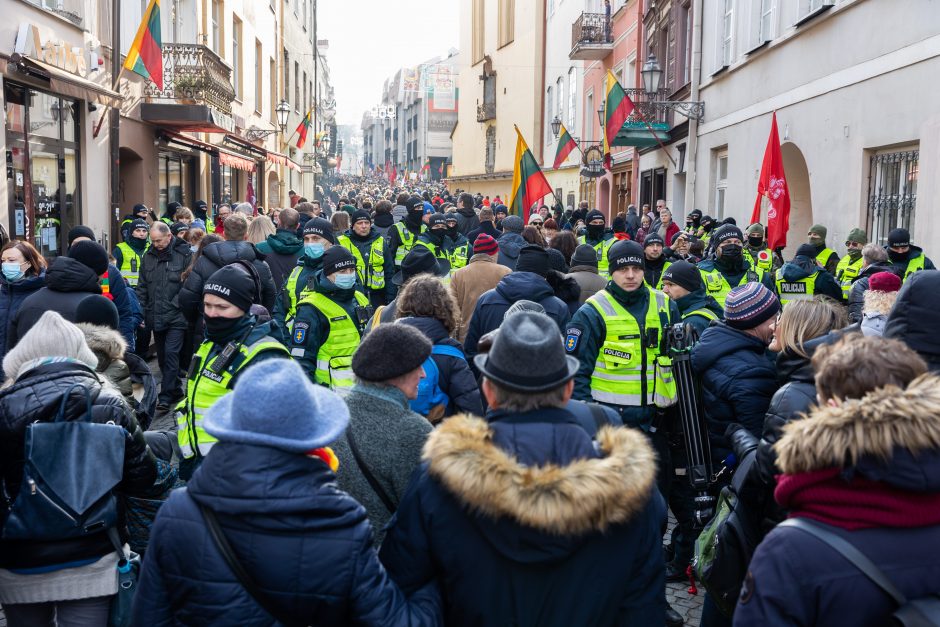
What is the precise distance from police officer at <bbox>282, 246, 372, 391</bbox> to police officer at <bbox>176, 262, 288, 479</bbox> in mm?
1166

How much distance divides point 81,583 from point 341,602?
1517 mm

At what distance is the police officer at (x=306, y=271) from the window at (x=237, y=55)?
19148 millimetres

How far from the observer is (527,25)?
43094 mm

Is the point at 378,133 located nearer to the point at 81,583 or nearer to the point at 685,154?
the point at 685,154

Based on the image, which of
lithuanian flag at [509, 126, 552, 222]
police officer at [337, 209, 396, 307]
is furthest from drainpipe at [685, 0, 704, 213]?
police officer at [337, 209, 396, 307]

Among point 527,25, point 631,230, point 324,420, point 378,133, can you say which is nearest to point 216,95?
point 631,230

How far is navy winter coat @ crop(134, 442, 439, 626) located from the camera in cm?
225

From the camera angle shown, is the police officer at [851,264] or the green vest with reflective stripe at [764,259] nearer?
the police officer at [851,264]

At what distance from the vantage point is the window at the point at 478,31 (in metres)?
52.8

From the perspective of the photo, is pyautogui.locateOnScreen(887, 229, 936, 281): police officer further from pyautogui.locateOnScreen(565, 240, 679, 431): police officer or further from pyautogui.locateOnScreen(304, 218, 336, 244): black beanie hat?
pyautogui.locateOnScreen(304, 218, 336, 244): black beanie hat

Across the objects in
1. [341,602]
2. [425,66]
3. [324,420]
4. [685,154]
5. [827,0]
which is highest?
[425,66]

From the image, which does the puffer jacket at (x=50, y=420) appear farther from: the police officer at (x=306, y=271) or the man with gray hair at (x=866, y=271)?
the man with gray hair at (x=866, y=271)

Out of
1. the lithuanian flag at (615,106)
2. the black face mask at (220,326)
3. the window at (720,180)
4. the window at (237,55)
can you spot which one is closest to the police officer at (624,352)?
the black face mask at (220,326)

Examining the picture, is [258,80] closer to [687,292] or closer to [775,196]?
[775,196]
